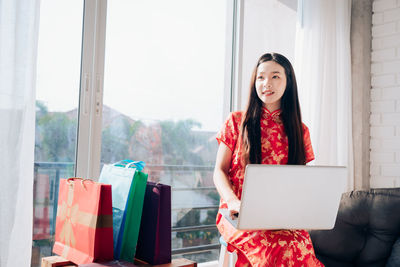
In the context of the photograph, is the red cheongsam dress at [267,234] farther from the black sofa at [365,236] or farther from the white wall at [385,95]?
the white wall at [385,95]

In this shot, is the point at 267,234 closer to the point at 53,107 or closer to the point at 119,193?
the point at 119,193

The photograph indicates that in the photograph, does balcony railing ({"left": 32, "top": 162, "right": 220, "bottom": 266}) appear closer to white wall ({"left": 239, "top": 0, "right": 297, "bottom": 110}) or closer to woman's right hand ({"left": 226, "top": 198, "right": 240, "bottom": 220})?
white wall ({"left": 239, "top": 0, "right": 297, "bottom": 110})

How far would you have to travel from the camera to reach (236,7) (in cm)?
253

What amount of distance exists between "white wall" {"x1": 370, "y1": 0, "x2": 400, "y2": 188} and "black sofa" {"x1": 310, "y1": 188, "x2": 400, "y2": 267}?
30.7 inches

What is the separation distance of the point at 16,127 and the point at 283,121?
3.45 ft

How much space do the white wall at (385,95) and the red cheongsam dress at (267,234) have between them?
1.24 metres

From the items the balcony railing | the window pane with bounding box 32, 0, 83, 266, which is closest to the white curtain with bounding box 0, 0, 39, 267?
the window pane with bounding box 32, 0, 83, 266

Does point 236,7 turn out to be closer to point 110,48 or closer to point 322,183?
point 110,48

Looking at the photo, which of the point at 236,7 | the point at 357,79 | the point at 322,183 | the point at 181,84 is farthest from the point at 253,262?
the point at 357,79

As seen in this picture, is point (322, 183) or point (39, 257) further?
point (39, 257)

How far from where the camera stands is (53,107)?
1.85 metres

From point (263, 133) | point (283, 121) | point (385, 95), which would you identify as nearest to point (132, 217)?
point (263, 133)

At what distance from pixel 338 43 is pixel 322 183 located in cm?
165

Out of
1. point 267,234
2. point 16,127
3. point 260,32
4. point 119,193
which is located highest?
point 260,32
